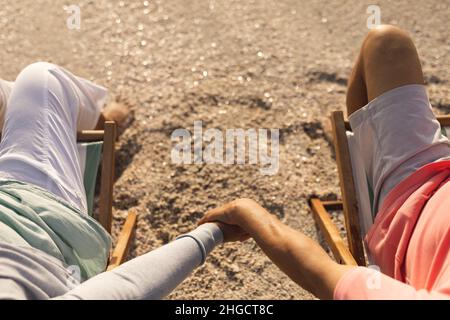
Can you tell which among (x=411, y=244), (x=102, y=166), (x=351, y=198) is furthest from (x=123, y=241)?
(x=411, y=244)

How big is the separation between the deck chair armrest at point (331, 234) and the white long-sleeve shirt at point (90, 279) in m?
0.42

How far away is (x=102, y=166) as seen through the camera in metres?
1.31

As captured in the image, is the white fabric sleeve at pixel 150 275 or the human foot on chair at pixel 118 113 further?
the human foot on chair at pixel 118 113

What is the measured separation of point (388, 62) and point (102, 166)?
76 cm

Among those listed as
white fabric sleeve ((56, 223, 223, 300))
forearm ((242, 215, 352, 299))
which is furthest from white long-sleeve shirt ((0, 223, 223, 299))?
forearm ((242, 215, 352, 299))

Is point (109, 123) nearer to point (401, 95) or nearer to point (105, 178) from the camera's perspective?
point (105, 178)

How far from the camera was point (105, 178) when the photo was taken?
1309 mm

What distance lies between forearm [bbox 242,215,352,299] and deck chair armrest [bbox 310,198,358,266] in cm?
21

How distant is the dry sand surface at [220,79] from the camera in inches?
63.2

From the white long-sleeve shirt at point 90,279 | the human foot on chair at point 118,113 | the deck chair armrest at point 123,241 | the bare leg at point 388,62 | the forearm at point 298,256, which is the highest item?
the bare leg at point 388,62

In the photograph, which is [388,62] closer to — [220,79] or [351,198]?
[351,198]

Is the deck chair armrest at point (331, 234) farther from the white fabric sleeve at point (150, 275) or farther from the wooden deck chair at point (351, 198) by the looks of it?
the white fabric sleeve at point (150, 275)

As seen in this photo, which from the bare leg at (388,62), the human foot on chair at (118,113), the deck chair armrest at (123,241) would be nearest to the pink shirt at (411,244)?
the bare leg at (388,62)

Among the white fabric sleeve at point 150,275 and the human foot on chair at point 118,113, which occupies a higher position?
the human foot on chair at point 118,113
